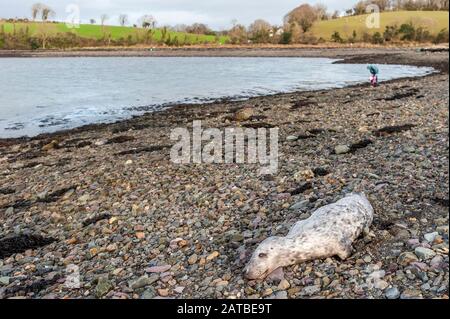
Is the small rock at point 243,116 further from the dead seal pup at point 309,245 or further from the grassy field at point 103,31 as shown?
the grassy field at point 103,31

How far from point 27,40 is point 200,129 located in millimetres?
141115

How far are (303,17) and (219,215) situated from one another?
142 m

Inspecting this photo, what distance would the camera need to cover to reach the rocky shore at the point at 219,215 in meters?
6.11

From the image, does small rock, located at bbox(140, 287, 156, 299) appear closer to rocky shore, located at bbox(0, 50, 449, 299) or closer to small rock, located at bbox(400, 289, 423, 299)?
rocky shore, located at bbox(0, 50, 449, 299)

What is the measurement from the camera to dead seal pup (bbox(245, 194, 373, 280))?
6.25m

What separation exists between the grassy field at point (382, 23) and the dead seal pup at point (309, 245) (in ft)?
375

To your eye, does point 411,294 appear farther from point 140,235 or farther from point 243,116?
point 243,116

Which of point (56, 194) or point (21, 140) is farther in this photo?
point (21, 140)

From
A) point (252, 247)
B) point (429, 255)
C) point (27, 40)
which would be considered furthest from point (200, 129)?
point (27, 40)

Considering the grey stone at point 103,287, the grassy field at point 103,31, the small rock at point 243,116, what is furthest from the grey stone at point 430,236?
the grassy field at point 103,31

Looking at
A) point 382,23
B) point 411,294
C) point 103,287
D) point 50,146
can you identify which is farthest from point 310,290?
point 382,23

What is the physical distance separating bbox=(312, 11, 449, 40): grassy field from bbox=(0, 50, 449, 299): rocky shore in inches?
4279

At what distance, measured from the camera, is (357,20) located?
132000 millimetres

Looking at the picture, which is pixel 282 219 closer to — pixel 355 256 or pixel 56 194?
pixel 355 256
